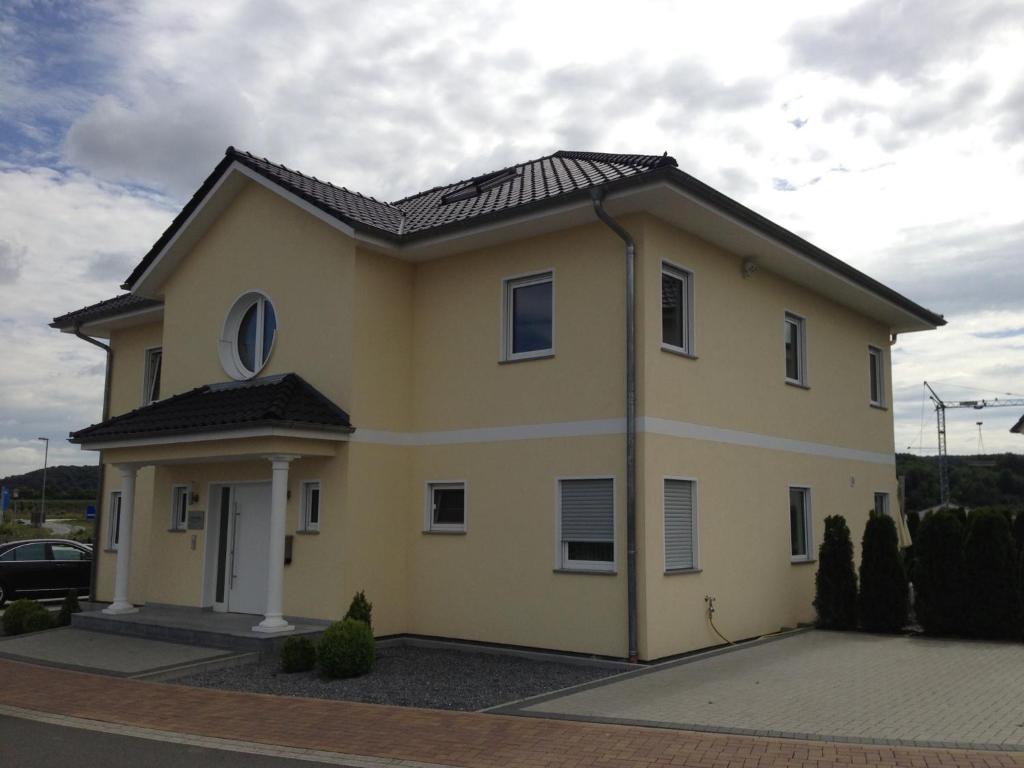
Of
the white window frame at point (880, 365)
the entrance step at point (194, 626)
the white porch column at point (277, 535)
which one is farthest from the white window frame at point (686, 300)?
the white window frame at point (880, 365)

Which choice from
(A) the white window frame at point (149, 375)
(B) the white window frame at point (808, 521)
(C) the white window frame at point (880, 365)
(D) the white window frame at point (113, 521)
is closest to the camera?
(B) the white window frame at point (808, 521)

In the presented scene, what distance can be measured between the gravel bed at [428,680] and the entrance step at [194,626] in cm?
41

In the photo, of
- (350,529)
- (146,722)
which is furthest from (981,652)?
(146,722)

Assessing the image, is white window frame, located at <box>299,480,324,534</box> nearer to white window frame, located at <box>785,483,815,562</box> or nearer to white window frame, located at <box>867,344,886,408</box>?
white window frame, located at <box>785,483,815,562</box>

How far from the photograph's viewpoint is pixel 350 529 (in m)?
13.0

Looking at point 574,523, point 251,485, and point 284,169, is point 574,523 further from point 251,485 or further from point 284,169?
point 284,169

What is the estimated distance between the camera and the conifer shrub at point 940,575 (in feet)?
43.4

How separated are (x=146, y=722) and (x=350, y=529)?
4.46 meters

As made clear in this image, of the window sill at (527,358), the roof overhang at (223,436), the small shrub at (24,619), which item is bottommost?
the small shrub at (24,619)

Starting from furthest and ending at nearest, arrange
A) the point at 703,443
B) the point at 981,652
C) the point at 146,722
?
the point at 703,443, the point at 981,652, the point at 146,722

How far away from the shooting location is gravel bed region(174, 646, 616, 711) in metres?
9.76

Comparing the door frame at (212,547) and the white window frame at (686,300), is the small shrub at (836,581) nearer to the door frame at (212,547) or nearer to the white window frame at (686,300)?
the white window frame at (686,300)

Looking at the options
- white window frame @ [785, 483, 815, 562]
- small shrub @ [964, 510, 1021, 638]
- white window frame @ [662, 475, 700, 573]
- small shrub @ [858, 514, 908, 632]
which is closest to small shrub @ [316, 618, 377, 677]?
white window frame @ [662, 475, 700, 573]

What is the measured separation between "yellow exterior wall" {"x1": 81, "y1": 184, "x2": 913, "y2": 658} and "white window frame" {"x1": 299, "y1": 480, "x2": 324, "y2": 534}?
15 cm
